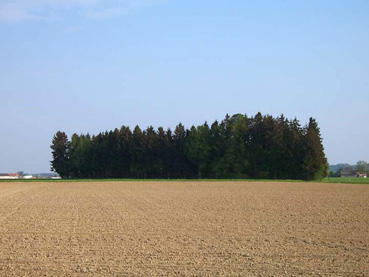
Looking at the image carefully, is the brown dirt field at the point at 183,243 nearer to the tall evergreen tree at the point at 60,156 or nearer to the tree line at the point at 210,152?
the tree line at the point at 210,152

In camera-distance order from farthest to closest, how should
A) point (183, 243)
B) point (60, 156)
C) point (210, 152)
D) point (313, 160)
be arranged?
point (60, 156), point (210, 152), point (313, 160), point (183, 243)

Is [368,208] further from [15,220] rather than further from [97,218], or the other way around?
[15,220]

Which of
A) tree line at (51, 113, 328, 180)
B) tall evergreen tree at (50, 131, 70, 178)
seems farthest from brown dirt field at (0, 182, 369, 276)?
tall evergreen tree at (50, 131, 70, 178)

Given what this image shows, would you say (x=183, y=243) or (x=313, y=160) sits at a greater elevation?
(x=313, y=160)

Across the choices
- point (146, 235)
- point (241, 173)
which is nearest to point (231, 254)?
point (146, 235)

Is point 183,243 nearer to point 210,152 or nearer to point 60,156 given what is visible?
point 210,152

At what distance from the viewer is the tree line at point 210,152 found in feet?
314

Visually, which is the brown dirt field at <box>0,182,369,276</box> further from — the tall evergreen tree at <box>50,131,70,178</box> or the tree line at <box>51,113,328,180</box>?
the tall evergreen tree at <box>50,131,70,178</box>

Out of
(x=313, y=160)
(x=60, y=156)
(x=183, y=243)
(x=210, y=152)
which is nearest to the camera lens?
(x=183, y=243)

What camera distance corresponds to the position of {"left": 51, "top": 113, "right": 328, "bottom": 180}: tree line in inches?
3770

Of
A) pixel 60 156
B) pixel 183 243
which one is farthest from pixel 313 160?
pixel 183 243

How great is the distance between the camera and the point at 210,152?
347ft

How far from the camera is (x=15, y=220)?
2461cm

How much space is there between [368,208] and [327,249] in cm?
1734
